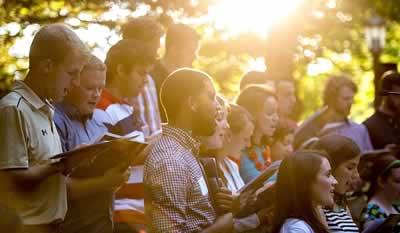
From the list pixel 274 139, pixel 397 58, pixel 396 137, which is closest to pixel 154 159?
pixel 274 139

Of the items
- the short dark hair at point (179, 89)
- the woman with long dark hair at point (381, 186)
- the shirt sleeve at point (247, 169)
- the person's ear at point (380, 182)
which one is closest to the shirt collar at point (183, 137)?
the short dark hair at point (179, 89)

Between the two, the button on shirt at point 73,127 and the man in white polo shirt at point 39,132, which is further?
the button on shirt at point 73,127

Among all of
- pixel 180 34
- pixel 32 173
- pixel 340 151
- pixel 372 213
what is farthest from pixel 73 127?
→ pixel 372 213

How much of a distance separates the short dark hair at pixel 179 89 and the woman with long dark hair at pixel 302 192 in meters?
0.93

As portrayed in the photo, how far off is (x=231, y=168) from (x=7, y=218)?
10.6 ft

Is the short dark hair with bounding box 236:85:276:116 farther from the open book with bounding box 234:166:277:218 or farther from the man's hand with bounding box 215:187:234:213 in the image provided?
the man's hand with bounding box 215:187:234:213

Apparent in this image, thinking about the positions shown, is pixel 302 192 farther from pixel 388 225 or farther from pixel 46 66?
pixel 46 66

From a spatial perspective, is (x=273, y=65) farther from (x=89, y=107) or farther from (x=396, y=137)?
(x=89, y=107)

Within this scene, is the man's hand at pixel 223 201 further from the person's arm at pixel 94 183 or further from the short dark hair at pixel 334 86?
the short dark hair at pixel 334 86

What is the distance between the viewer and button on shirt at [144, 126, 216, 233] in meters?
5.93

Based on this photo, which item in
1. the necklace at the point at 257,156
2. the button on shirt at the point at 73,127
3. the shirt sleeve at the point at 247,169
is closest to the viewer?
the button on shirt at the point at 73,127

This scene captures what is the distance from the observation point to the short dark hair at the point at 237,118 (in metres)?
7.95

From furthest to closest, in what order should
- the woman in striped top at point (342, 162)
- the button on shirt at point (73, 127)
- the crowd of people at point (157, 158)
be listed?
the woman in striped top at point (342, 162)
the button on shirt at point (73, 127)
the crowd of people at point (157, 158)

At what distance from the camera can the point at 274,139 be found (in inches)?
367
